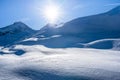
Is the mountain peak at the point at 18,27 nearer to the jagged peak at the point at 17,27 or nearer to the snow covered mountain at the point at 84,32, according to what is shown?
the jagged peak at the point at 17,27

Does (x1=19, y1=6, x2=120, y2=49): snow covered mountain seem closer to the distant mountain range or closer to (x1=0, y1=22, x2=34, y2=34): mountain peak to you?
the distant mountain range

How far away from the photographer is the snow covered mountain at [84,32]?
11040 mm

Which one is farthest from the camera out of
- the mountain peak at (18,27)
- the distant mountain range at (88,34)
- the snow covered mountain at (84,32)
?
the mountain peak at (18,27)

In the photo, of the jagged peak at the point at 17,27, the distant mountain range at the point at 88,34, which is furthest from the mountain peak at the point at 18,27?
the distant mountain range at the point at 88,34

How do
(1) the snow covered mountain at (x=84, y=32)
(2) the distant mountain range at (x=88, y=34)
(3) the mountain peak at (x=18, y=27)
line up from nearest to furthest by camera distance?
1. (2) the distant mountain range at (x=88, y=34)
2. (1) the snow covered mountain at (x=84, y=32)
3. (3) the mountain peak at (x=18, y=27)

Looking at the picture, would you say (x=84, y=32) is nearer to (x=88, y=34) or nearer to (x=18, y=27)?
(x=88, y=34)

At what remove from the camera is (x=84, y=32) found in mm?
12836

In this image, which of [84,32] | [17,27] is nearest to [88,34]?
[84,32]

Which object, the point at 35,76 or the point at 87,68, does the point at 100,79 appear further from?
Result: the point at 35,76

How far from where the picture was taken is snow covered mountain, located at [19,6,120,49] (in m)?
11.0

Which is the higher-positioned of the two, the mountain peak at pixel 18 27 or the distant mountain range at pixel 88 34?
the mountain peak at pixel 18 27

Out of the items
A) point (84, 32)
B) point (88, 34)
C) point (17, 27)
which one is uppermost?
point (17, 27)

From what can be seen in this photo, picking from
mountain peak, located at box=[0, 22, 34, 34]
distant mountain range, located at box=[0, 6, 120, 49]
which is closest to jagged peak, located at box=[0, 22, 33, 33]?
mountain peak, located at box=[0, 22, 34, 34]

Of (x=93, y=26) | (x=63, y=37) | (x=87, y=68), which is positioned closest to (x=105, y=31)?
(x=93, y=26)
